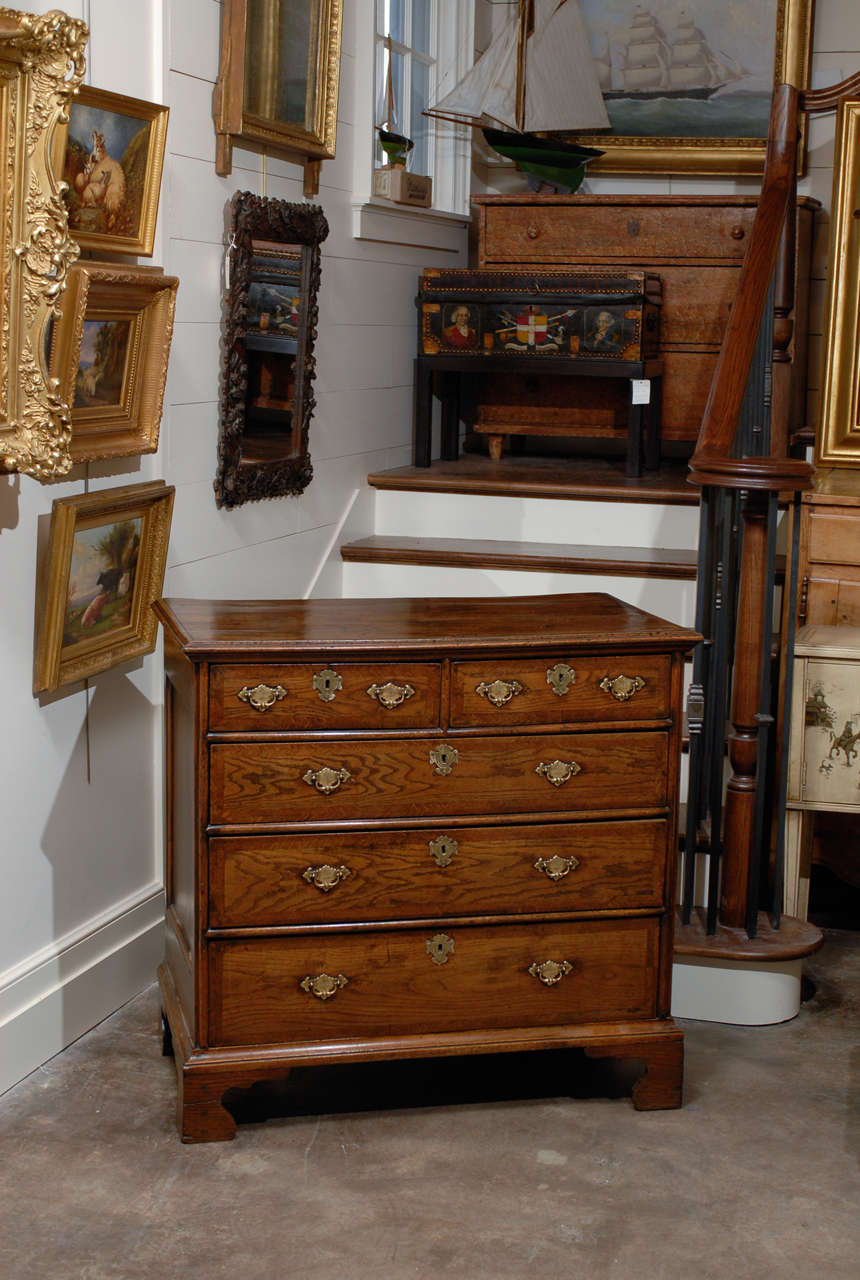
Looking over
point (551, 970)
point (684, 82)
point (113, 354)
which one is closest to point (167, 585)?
point (113, 354)

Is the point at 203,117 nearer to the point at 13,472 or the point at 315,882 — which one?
the point at 13,472

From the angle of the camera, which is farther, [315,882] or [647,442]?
[647,442]

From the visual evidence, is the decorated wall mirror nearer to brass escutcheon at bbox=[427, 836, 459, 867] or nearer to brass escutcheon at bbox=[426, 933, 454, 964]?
brass escutcheon at bbox=[427, 836, 459, 867]

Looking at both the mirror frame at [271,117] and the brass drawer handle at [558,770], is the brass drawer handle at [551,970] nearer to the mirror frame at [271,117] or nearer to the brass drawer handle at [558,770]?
the brass drawer handle at [558,770]

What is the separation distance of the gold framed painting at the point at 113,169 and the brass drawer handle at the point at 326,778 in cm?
118

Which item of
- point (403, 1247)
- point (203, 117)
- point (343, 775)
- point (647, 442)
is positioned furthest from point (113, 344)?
point (647, 442)

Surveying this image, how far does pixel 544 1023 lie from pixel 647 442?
2.96 metres

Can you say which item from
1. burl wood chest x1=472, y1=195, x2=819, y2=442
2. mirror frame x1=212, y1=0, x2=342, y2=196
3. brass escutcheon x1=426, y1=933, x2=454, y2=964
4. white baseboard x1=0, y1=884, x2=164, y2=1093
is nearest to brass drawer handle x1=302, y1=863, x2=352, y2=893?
brass escutcheon x1=426, y1=933, x2=454, y2=964

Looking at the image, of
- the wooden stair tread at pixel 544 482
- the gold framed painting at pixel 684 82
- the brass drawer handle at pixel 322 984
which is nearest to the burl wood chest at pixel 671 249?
the wooden stair tread at pixel 544 482

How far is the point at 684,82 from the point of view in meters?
6.05

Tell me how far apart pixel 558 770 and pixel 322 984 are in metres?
0.65

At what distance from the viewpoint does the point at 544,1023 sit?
3119 millimetres

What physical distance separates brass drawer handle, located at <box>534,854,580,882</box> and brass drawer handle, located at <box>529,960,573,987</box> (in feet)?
0.60

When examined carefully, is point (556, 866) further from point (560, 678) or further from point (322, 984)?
point (322, 984)
